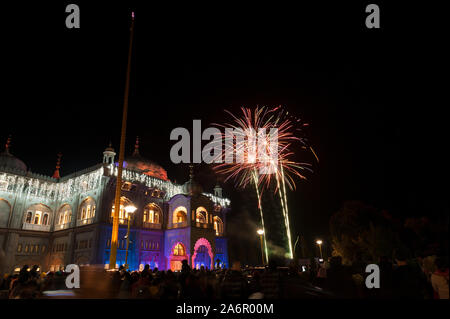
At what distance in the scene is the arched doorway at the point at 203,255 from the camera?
1405 inches

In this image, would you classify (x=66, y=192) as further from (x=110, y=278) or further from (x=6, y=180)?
(x=110, y=278)

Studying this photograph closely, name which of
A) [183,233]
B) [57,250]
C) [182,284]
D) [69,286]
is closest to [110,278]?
[69,286]

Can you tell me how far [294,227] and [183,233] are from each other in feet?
71.5

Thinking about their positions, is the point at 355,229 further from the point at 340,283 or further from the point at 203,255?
the point at 340,283

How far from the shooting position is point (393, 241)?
3050 cm

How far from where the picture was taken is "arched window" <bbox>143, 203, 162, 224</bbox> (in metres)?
36.0

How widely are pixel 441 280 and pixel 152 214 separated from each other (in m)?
32.7

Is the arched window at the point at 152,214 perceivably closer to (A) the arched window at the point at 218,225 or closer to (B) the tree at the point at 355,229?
(A) the arched window at the point at 218,225

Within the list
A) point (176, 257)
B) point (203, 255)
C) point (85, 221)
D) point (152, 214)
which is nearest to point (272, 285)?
point (176, 257)

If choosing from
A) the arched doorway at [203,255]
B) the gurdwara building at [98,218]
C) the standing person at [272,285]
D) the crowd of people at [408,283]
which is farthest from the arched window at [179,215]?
the standing person at [272,285]

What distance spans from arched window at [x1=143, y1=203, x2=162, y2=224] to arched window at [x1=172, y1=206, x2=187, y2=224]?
6.14 feet

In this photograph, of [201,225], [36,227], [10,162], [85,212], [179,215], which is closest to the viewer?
[85,212]

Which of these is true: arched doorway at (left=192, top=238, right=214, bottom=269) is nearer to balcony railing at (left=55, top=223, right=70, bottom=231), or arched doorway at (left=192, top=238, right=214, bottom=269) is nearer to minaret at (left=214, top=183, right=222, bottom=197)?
minaret at (left=214, top=183, right=222, bottom=197)

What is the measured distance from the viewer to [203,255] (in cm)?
3725
